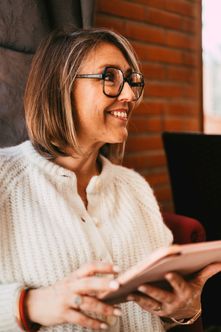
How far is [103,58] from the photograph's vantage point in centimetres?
124

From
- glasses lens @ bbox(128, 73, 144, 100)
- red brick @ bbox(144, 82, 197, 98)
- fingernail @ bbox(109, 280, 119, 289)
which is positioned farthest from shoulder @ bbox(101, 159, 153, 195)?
red brick @ bbox(144, 82, 197, 98)

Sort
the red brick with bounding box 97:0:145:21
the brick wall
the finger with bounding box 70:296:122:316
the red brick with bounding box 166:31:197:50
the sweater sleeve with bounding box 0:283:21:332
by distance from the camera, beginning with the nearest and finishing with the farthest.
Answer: the finger with bounding box 70:296:122:316
the sweater sleeve with bounding box 0:283:21:332
the red brick with bounding box 97:0:145:21
the brick wall
the red brick with bounding box 166:31:197:50

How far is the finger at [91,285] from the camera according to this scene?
2.62 ft

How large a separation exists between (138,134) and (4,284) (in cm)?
142

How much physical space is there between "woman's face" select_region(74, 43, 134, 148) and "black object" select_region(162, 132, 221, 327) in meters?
0.58

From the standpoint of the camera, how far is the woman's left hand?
0.90m

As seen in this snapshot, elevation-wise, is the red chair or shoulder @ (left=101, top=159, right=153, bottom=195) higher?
shoulder @ (left=101, top=159, right=153, bottom=195)

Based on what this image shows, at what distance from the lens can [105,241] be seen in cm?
121

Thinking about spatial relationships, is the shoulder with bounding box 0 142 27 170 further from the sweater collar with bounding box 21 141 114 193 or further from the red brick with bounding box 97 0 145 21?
the red brick with bounding box 97 0 145 21

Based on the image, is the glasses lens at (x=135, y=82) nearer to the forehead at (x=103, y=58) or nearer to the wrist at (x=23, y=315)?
the forehead at (x=103, y=58)

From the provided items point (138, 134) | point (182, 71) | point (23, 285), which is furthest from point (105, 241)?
point (182, 71)

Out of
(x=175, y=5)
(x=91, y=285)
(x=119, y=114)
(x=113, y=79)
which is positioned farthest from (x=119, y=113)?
(x=175, y=5)

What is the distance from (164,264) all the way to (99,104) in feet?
1.97

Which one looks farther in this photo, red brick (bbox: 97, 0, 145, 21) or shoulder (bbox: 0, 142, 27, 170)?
red brick (bbox: 97, 0, 145, 21)
